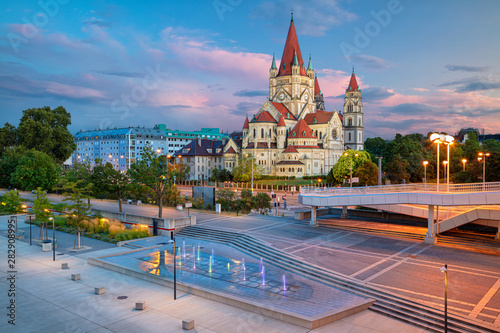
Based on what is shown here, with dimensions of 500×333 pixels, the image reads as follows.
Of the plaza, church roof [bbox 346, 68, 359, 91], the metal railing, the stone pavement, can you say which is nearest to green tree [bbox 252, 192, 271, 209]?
the metal railing

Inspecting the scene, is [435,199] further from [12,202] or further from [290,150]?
[290,150]

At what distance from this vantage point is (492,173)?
146 feet

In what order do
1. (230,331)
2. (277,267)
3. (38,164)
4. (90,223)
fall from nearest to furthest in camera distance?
1. (230,331)
2. (277,267)
3. (90,223)
4. (38,164)

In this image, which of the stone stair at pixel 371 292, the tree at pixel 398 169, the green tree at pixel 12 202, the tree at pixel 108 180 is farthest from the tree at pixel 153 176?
the tree at pixel 398 169

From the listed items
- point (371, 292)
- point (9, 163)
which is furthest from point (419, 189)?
point (9, 163)

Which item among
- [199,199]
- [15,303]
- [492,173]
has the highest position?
[492,173]

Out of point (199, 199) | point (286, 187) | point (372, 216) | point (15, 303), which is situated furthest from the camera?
point (286, 187)

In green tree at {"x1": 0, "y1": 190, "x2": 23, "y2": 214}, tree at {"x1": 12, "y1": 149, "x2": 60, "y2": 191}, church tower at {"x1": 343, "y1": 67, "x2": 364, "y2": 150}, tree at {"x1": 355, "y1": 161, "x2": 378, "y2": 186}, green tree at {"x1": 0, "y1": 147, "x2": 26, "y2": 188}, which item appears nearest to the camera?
green tree at {"x1": 0, "y1": 190, "x2": 23, "y2": 214}

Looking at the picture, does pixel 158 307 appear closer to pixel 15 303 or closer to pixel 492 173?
pixel 15 303

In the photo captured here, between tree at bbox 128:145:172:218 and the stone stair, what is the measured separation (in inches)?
381

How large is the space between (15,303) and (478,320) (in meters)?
19.5

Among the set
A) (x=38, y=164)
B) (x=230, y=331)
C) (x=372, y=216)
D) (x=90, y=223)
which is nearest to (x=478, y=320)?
(x=230, y=331)

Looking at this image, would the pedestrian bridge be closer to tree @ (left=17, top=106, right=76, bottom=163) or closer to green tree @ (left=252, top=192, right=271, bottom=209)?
green tree @ (left=252, top=192, right=271, bottom=209)

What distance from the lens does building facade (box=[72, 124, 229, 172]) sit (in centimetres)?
12938
